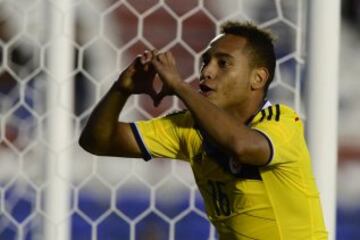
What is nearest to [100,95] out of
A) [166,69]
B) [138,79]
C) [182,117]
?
[182,117]

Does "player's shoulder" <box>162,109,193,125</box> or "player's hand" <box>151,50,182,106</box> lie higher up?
"player's hand" <box>151,50,182,106</box>

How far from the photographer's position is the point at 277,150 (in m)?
1.48

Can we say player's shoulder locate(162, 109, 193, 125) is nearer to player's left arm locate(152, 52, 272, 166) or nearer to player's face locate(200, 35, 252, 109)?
player's face locate(200, 35, 252, 109)

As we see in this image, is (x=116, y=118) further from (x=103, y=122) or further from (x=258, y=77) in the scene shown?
(x=258, y=77)

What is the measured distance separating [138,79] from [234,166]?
0.18 m

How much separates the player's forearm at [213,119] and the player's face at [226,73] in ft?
0.26

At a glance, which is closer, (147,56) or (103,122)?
(147,56)

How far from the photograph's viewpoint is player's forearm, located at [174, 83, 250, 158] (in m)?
1.41

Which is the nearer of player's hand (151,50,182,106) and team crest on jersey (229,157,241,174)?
player's hand (151,50,182,106)

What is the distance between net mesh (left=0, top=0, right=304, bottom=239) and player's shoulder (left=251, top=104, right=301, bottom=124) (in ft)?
1.35

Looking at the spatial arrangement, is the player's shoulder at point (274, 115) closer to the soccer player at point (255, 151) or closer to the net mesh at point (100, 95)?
the soccer player at point (255, 151)

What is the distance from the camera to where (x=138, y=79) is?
5.04 ft

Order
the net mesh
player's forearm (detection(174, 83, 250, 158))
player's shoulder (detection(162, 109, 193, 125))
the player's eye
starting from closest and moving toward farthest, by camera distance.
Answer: player's forearm (detection(174, 83, 250, 158)), the player's eye, player's shoulder (detection(162, 109, 193, 125)), the net mesh

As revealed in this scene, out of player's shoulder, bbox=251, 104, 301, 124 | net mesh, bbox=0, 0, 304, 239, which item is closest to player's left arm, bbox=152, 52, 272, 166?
player's shoulder, bbox=251, 104, 301, 124
